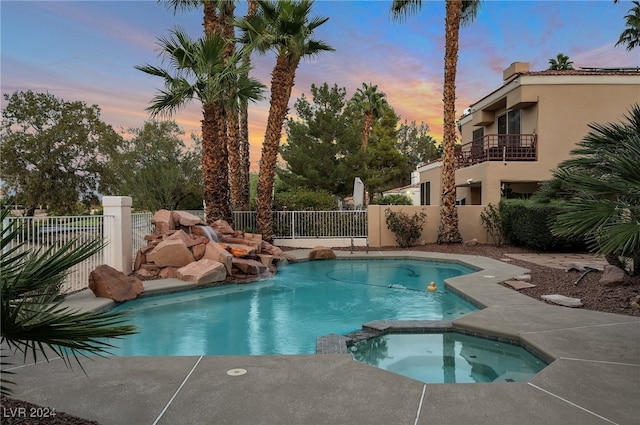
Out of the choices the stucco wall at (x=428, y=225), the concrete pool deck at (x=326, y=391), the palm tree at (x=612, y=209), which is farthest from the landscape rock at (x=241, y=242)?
the palm tree at (x=612, y=209)

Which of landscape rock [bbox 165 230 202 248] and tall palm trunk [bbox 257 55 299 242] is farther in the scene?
tall palm trunk [bbox 257 55 299 242]

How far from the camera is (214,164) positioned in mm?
14883

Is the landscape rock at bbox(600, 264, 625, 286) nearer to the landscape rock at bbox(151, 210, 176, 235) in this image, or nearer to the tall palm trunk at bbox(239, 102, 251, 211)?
the landscape rock at bbox(151, 210, 176, 235)

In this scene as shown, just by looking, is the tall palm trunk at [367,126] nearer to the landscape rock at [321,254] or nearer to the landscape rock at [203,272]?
the landscape rock at [321,254]

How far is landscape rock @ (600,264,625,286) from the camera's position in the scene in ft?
26.5

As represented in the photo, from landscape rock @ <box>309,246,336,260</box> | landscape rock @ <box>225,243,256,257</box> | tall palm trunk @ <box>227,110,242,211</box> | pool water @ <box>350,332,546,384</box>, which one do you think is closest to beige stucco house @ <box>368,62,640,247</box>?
landscape rock @ <box>309,246,336,260</box>

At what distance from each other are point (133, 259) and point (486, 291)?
8.69 metres

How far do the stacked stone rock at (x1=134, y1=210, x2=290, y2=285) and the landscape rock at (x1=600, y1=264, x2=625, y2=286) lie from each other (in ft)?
26.1

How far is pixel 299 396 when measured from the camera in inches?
147

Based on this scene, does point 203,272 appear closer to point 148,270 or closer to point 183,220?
point 148,270

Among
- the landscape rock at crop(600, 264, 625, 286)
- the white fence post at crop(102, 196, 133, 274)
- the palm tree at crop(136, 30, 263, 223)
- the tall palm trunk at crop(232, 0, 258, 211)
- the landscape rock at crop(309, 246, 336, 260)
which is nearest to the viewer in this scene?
the landscape rock at crop(600, 264, 625, 286)

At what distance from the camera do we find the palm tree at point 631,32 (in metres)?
20.6

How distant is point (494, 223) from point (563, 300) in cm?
1050

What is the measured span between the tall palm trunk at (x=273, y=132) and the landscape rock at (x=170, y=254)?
5.57 meters
